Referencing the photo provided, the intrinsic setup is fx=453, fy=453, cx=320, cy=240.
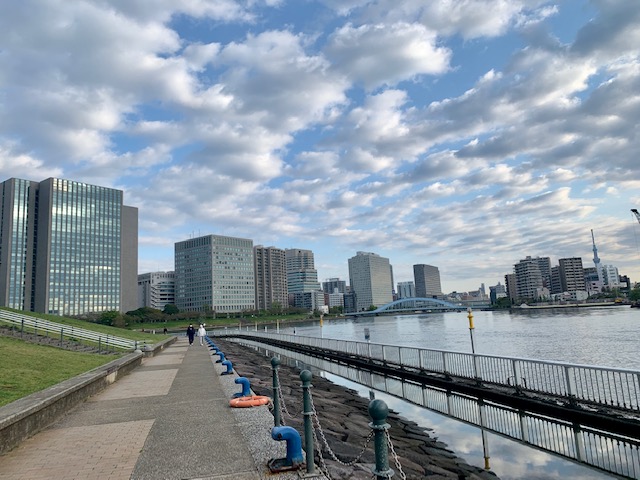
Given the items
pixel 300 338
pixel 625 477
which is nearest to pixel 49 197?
pixel 300 338

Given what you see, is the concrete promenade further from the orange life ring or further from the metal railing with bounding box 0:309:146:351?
the metal railing with bounding box 0:309:146:351

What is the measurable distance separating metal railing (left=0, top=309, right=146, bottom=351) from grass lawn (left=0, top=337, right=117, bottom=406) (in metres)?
7.54

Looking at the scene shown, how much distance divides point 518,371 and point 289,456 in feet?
72.3

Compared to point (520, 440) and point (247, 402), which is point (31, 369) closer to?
point (247, 402)

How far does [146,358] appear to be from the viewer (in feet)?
84.3

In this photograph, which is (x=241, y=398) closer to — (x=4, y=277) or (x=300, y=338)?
(x=300, y=338)

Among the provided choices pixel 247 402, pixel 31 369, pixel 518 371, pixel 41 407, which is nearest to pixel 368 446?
pixel 247 402

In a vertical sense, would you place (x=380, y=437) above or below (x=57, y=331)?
below

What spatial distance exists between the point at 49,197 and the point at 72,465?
604ft

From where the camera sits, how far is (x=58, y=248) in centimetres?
16500

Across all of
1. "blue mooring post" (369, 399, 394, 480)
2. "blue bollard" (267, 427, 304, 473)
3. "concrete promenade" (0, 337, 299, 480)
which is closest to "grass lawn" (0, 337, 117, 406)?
"concrete promenade" (0, 337, 299, 480)

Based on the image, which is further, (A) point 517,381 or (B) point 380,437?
(A) point 517,381

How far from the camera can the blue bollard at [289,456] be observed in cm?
596

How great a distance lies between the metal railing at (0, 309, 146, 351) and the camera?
83.5 ft
